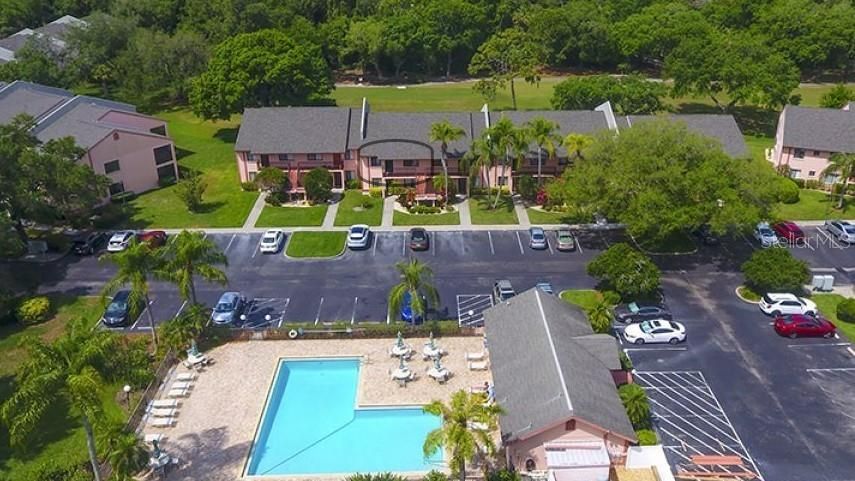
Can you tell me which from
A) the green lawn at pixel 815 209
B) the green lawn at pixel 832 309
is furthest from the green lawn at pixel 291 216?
the green lawn at pixel 815 209

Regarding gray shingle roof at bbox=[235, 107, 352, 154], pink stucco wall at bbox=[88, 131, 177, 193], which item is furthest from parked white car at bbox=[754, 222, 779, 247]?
pink stucco wall at bbox=[88, 131, 177, 193]

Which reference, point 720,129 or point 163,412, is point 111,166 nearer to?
point 163,412

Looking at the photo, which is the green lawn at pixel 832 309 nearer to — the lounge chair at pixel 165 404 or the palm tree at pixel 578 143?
the palm tree at pixel 578 143

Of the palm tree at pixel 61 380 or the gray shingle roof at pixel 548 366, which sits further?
the gray shingle roof at pixel 548 366

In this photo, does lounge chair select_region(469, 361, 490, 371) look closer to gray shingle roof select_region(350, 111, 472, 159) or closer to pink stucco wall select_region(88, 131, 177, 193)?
gray shingle roof select_region(350, 111, 472, 159)

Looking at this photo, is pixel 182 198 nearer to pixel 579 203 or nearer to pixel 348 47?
pixel 579 203

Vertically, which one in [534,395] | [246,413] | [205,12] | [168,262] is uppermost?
[205,12]

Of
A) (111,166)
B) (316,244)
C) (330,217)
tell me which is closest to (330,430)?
(316,244)

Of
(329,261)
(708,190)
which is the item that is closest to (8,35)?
(329,261)
